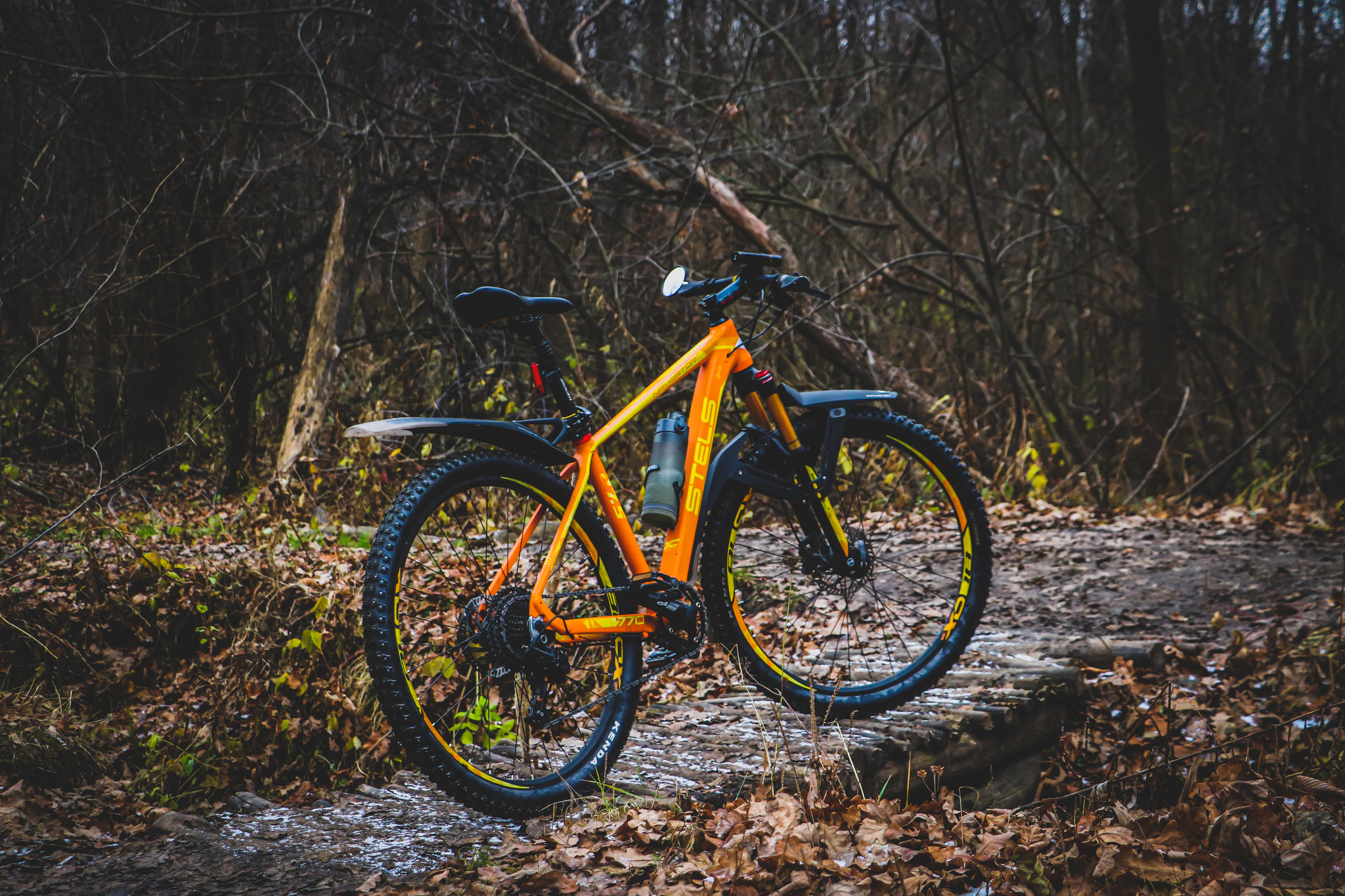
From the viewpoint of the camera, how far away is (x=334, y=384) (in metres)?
7.24

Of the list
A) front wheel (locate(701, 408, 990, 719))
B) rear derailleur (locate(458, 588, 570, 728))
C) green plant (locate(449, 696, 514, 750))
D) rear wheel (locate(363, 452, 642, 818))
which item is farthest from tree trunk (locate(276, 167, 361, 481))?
rear derailleur (locate(458, 588, 570, 728))

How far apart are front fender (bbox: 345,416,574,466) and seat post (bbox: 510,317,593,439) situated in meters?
0.09

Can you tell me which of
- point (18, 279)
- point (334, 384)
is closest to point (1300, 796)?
point (334, 384)

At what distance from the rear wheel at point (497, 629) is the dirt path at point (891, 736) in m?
0.17

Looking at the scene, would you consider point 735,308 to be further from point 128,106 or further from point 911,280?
point 128,106

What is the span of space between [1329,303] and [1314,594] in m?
8.62

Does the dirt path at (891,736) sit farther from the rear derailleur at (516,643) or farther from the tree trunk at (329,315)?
the tree trunk at (329,315)

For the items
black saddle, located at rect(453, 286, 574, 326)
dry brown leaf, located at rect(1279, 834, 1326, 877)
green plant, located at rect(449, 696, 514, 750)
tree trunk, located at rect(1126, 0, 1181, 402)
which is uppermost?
tree trunk, located at rect(1126, 0, 1181, 402)

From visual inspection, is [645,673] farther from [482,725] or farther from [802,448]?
[802,448]

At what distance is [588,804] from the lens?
8.53 ft

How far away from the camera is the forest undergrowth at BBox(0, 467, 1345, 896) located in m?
2.12

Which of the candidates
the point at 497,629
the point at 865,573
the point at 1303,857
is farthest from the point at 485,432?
the point at 1303,857

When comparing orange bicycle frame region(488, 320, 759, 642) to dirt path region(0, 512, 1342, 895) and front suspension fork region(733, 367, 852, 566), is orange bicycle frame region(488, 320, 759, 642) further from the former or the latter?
dirt path region(0, 512, 1342, 895)

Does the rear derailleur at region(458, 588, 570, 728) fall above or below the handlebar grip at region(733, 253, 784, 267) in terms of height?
below
